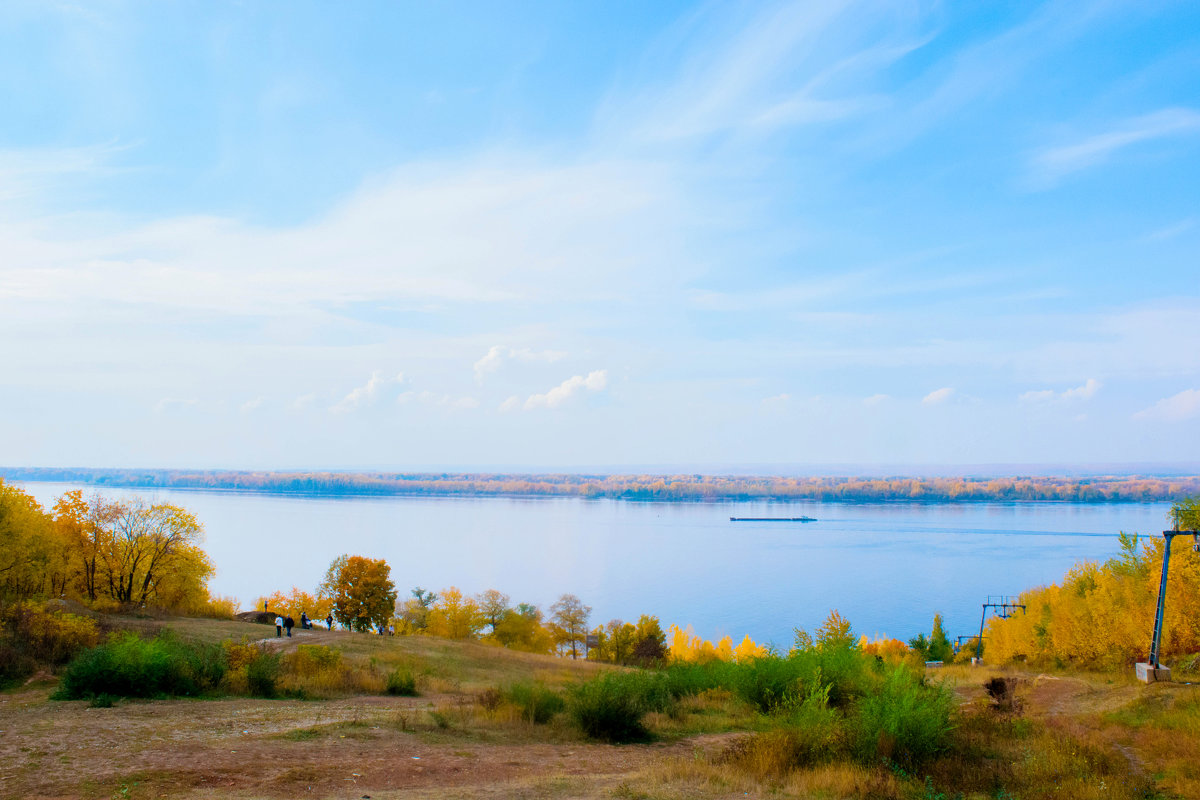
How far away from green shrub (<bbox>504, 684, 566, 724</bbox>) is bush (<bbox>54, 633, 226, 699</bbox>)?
531cm

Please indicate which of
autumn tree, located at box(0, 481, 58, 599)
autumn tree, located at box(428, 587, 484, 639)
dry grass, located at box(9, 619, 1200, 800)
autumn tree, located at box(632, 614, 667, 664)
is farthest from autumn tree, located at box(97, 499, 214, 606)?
autumn tree, located at box(428, 587, 484, 639)

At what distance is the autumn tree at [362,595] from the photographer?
41094 millimetres

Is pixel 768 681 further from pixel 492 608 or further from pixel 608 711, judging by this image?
pixel 492 608

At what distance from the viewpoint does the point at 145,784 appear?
7.27 metres

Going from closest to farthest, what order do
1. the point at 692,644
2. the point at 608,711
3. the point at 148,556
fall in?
1. the point at 608,711
2. the point at 148,556
3. the point at 692,644

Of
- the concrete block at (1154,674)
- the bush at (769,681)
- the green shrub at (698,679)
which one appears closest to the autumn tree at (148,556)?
the green shrub at (698,679)

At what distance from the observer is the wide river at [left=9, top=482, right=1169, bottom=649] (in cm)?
6272

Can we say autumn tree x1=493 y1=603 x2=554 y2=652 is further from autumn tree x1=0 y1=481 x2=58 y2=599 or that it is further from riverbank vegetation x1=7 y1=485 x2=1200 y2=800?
autumn tree x1=0 y1=481 x2=58 y2=599

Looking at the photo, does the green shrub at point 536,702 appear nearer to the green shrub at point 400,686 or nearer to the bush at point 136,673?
the green shrub at point 400,686

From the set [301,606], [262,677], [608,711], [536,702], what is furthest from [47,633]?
[301,606]

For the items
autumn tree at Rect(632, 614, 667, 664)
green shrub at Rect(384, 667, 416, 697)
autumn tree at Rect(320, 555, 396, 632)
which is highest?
green shrub at Rect(384, 667, 416, 697)

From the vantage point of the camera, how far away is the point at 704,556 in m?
88.6

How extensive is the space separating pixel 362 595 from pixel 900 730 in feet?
119

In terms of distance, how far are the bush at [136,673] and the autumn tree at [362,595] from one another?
28.3m
